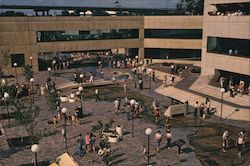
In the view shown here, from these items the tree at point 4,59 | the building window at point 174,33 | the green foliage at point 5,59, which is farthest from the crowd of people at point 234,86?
the green foliage at point 5,59

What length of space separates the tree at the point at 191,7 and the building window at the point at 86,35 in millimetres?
14017

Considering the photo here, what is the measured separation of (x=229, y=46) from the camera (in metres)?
44.8

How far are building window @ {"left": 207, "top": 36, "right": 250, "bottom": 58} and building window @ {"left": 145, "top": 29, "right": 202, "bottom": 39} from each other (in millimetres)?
18766

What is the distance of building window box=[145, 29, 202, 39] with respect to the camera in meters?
65.8

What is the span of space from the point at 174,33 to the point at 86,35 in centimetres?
1720

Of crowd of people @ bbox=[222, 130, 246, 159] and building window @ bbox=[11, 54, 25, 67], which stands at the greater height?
building window @ bbox=[11, 54, 25, 67]

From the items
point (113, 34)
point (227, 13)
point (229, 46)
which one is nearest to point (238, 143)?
point (229, 46)

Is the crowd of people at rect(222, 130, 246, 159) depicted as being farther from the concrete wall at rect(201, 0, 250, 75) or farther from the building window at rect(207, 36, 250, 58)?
the building window at rect(207, 36, 250, 58)

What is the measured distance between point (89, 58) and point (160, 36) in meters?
18.9

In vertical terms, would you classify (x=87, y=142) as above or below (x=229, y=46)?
below

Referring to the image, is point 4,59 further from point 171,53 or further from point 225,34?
point 171,53

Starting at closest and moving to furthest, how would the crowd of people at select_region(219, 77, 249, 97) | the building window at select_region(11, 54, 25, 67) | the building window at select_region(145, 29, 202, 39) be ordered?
the crowd of people at select_region(219, 77, 249, 97), the building window at select_region(11, 54, 25, 67), the building window at select_region(145, 29, 202, 39)

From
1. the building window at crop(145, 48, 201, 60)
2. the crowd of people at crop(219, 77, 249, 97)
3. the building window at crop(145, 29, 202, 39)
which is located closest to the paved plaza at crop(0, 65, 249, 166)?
the crowd of people at crop(219, 77, 249, 97)

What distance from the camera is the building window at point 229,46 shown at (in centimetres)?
4222
